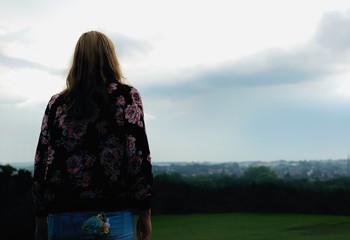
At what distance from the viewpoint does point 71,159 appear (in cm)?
237

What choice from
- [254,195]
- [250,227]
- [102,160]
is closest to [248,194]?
[254,195]

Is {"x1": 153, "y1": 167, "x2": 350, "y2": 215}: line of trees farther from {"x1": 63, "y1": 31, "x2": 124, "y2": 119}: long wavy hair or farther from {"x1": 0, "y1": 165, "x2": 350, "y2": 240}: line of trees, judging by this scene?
{"x1": 63, "y1": 31, "x2": 124, "y2": 119}: long wavy hair

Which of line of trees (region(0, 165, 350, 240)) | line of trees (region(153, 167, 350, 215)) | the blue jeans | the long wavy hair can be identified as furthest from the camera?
line of trees (region(153, 167, 350, 215))

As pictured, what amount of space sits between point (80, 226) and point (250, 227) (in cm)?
998

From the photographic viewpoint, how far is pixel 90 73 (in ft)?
7.98

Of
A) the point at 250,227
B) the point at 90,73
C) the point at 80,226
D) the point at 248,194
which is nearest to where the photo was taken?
the point at 80,226

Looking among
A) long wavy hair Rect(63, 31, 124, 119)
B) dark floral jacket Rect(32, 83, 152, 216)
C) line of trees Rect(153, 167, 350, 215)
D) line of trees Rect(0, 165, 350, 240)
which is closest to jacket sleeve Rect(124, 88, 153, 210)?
dark floral jacket Rect(32, 83, 152, 216)

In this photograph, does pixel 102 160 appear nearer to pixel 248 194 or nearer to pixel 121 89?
pixel 121 89

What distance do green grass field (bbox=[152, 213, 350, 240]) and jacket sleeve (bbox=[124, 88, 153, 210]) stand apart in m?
8.16

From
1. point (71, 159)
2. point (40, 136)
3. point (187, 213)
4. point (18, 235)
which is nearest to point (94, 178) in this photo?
point (71, 159)

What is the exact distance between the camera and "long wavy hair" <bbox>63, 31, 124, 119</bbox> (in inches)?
94.8

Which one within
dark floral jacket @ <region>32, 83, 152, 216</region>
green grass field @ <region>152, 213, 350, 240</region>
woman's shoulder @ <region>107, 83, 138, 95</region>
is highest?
woman's shoulder @ <region>107, 83, 138, 95</region>

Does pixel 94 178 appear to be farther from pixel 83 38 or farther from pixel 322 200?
pixel 322 200

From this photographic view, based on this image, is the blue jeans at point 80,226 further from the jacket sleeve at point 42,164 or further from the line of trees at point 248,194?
the line of trees at point 248,194
